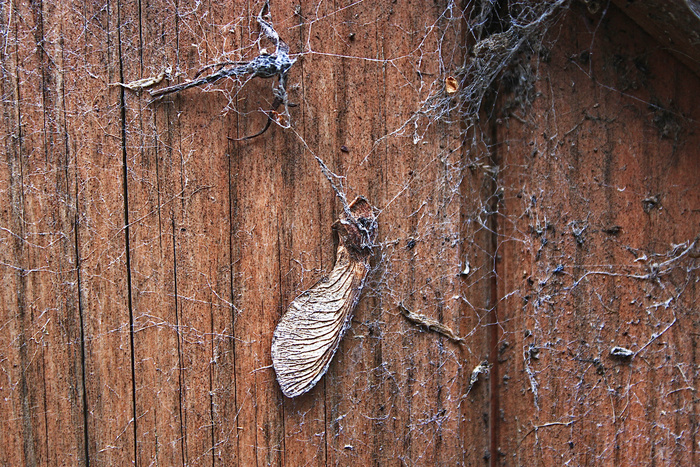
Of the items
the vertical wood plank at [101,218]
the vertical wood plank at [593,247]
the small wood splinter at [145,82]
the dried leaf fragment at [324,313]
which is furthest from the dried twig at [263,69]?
the vertical wood plank at [593,247]

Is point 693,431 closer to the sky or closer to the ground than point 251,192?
closer to the ground

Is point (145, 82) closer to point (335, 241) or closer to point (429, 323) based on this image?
point (335, 241)

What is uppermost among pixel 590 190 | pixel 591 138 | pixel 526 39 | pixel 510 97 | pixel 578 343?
pixel 526 39

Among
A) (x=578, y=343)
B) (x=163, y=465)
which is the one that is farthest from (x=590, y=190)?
(x=163, y=465)

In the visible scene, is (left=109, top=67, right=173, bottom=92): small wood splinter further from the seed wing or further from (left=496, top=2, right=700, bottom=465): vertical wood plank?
(left=496, top=2, right=700, bottom=465): vertical wood plank

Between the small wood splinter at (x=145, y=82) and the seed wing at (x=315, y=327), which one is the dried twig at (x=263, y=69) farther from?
the seed wing at (x=315, y=327)

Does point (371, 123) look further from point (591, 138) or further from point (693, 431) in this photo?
point (693, 431)

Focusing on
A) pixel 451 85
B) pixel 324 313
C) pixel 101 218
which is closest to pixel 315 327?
pixel 324 313

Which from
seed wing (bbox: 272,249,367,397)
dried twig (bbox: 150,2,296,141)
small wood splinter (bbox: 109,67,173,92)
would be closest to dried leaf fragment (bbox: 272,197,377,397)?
seed wing (bbox: 272,249,367,397)
